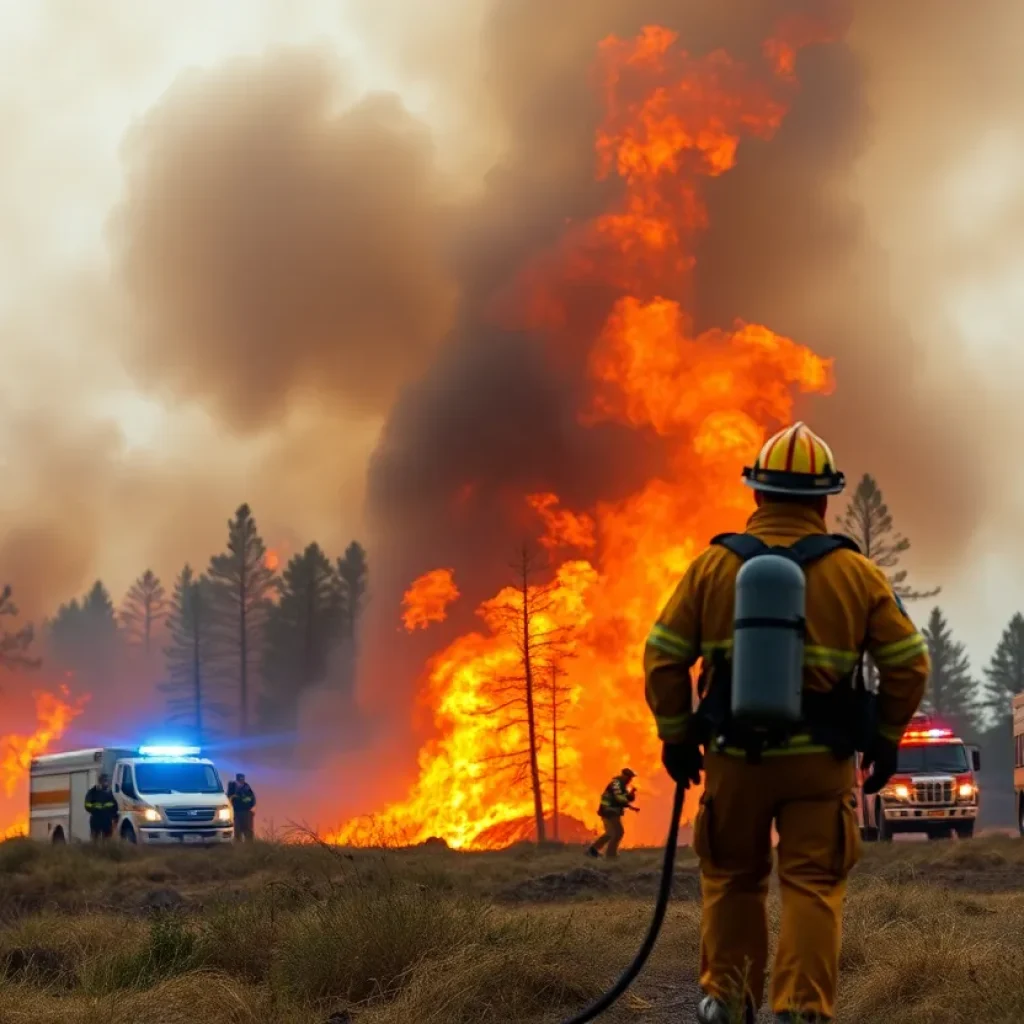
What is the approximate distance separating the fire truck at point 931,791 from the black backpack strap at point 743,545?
22884mm

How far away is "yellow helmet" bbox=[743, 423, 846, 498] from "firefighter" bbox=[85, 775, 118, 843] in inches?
911

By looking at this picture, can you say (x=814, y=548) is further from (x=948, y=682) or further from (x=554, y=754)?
(x=948, y=682)

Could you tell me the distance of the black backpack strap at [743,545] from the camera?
16.1ft

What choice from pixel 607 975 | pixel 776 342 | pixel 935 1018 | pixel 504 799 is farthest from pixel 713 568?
pixel 776 342

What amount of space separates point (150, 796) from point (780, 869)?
22.8m

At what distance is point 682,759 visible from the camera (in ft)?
16.6

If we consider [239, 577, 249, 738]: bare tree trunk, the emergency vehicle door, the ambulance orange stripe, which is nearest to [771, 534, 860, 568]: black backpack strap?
the emergency vehicle door

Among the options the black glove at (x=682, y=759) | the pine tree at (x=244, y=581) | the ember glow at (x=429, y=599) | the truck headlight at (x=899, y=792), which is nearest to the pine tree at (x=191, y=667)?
the pine tree at (x=244, y=581)

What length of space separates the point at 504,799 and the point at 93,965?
29887 millimetres

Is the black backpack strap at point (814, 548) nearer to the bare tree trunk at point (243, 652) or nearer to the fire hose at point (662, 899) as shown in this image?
the fire hose at point (662, 899)

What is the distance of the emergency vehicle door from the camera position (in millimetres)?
28016

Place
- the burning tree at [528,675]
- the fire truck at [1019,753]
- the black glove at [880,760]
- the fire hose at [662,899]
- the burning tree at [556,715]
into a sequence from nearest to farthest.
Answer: the black glove at [880,760], the fire hose at [662,899], the fire truck at [1019,753], the burning tree at [528,675], the burning tree at [556,715]

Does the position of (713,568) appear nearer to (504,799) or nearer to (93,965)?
(93,965)

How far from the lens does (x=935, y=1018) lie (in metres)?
5.96
